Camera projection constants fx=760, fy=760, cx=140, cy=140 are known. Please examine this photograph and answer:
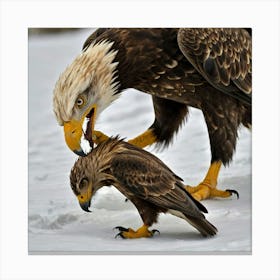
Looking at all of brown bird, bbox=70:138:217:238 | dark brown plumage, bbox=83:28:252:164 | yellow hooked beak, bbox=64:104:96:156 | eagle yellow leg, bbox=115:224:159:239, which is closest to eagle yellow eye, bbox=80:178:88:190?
brown bird, bbox=70:138:217:238

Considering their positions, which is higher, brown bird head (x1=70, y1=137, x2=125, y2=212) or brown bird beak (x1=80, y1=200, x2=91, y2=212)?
brown bird head (x1=70, y1=137, x2=125, y2=212)

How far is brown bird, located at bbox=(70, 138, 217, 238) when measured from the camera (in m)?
3.31

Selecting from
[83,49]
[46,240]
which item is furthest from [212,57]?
[46,240]

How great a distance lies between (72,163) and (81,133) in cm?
14

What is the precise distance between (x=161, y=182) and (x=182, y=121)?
30 cm

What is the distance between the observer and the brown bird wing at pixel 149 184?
130 inches

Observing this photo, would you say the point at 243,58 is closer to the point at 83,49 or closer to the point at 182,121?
the point at 182,121

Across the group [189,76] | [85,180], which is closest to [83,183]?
[85,180]

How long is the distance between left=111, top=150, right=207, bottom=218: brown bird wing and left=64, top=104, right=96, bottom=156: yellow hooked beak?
0.15 metres

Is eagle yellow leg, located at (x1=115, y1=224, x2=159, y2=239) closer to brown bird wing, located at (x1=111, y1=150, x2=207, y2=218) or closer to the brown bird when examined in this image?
the brown bird

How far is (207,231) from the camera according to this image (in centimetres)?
335

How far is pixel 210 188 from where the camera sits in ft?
11.2

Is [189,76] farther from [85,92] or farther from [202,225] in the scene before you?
[202,225]

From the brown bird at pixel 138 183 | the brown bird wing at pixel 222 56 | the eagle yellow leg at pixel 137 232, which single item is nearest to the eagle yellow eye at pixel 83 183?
the brown bird at pixel 138 183
